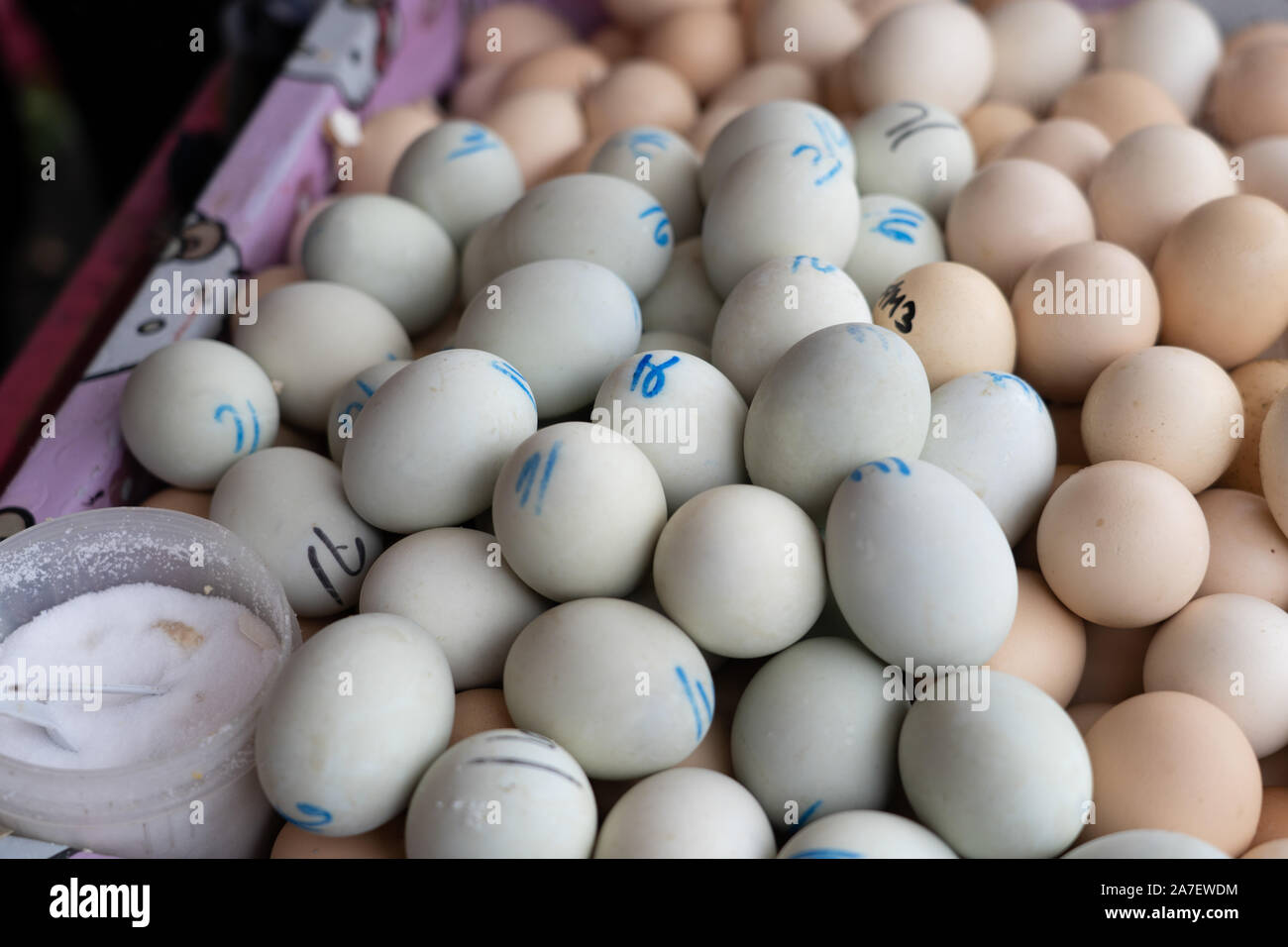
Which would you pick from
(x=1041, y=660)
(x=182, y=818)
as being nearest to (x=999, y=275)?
(x=1041, y=660)

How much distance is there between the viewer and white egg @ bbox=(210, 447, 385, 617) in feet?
2.93

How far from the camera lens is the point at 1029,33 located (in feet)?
4.73

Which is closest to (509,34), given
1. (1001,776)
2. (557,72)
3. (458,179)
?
(557,72)

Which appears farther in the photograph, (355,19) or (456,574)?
(355,19)

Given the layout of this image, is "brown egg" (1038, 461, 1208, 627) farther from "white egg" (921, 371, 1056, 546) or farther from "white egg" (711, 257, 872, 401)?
"white egg" (711, 257, 872, 401)

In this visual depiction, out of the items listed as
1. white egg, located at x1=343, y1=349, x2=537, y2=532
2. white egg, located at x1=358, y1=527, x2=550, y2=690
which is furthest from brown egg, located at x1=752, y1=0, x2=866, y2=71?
white egg, located at x1=358, y1=527, x2=550, y2=690

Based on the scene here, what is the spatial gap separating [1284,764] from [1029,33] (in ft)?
3.34

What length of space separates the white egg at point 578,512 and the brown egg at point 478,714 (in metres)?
0.09

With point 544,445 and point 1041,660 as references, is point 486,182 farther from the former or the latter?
point 1041,660

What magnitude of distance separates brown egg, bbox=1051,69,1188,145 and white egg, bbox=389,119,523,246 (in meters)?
0.73

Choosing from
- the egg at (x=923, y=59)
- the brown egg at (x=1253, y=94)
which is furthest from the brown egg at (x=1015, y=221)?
the brown egg at (x=1253, y=94)

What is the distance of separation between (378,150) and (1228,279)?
1001 mm

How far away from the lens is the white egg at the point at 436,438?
2.78ft

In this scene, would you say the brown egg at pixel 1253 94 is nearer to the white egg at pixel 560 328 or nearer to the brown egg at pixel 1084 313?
the brown egg at pixel 1084 313
